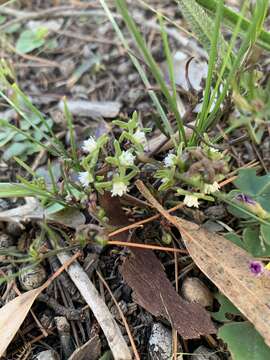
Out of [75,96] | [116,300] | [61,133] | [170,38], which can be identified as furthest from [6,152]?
[170,38]

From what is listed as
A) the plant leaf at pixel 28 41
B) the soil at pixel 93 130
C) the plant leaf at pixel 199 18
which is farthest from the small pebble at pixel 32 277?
the plant leaf at pixel 28 41

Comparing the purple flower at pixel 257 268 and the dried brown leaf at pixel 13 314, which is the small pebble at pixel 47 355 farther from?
the purple flower at pixel 257 268

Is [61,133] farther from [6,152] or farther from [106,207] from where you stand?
[106,207]

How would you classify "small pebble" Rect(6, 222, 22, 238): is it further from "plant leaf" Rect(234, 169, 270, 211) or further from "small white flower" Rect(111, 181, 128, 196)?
"plant leaf" Rect(234, 169, 270, 211)

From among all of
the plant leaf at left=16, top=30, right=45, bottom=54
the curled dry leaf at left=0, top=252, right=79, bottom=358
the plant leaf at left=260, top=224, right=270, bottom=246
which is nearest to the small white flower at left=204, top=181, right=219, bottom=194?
the plant leaf at left=260, top=224, right=270, bottom=246

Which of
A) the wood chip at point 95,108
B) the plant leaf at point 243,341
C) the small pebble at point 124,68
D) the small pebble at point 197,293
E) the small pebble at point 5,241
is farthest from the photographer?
the small pebble at point 124,68

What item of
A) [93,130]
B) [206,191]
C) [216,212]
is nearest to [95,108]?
[93,130]
